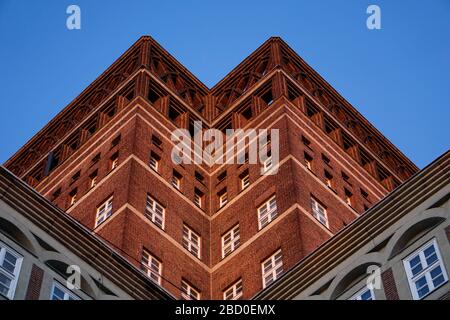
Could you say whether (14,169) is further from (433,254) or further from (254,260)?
(433,254)

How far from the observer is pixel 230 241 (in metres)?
64.8

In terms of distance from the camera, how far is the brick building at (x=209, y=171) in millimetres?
60125

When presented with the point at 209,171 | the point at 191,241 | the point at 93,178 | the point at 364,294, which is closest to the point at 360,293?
the point at 364,294

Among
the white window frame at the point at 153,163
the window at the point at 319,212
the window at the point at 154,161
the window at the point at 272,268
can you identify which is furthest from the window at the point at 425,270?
the window at the point at 154,161

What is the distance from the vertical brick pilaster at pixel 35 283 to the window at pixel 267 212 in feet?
97.7

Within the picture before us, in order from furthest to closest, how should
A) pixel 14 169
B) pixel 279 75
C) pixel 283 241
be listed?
pixel 14 169, pixel 279 75, pixel 283 241

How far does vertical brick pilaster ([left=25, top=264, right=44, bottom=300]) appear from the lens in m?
31.8

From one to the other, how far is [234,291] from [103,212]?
387 inches

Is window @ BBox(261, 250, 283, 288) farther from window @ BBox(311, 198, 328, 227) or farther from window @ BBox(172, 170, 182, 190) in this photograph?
window @ BBox(172, 170, 182, 190)

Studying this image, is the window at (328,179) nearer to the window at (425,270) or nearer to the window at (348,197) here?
the window at (348,197)

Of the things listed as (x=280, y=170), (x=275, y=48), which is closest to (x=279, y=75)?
(x=275, y=48)

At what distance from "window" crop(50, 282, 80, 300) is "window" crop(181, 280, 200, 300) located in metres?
25.3
